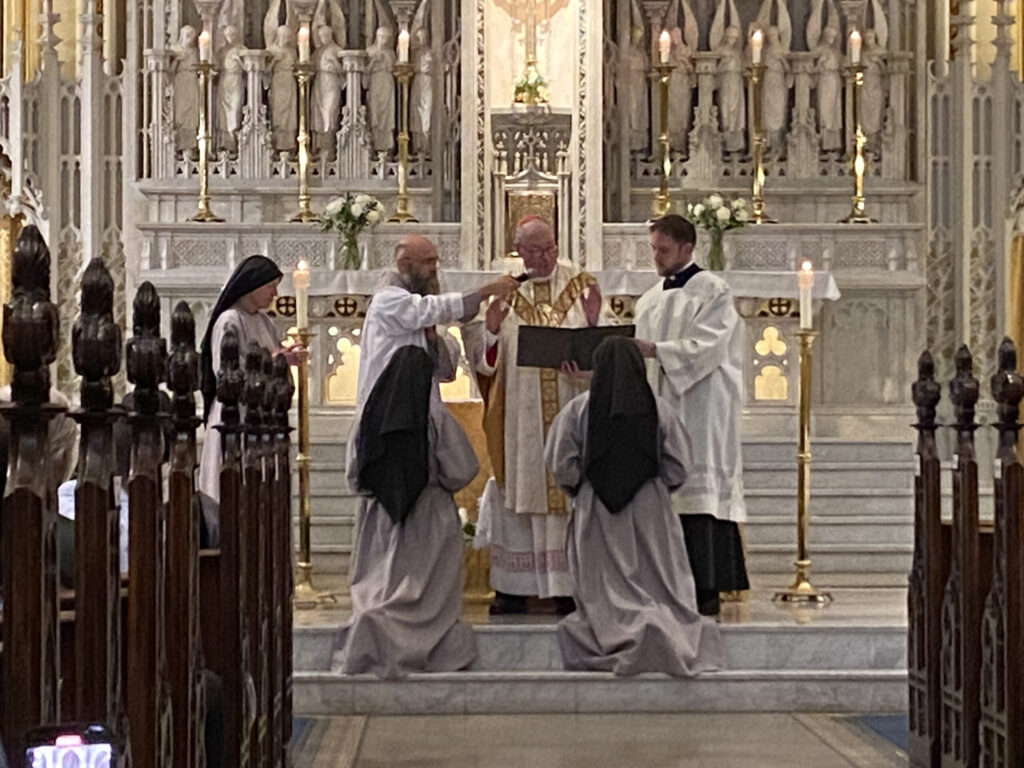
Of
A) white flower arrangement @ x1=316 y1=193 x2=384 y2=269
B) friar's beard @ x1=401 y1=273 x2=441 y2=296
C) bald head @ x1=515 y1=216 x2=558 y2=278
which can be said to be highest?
white flower arrangement @ x1=316 y1=193 x2=384 y2=269

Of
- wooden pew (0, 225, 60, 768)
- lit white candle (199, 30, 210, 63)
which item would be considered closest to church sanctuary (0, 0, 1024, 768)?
wooden pew (0, 225, 60, 768)

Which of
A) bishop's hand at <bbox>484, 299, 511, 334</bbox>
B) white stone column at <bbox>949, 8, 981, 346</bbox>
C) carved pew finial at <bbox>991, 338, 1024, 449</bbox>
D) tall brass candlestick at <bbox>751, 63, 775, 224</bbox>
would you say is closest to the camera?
carved pew finial at <bbox>991, 338, 1024, 449</bbox>

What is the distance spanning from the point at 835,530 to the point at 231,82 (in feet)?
17.1

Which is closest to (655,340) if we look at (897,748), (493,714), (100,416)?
(493,714)

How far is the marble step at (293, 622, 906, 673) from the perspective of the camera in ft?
24.9

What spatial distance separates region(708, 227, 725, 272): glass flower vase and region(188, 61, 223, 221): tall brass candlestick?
3.20m

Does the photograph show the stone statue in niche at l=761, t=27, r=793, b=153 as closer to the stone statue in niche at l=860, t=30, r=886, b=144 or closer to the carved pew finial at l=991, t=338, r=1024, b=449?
the stone statue in niche at l=860, t=30, r=886, b=144

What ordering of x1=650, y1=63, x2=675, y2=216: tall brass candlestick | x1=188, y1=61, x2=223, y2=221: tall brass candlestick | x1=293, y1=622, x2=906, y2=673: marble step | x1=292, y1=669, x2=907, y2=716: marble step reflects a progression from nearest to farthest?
1. x1=292, y1=669, x2=907, y2=716: marble step
2. x1=293, y1=622, x2=906, y2=673: marble step
3. x1=188, y1=61, x2=223, y2=221: tall brass candlestick
4. x1=650, y1=63, x2=675, y2=216: tall brass candlestick

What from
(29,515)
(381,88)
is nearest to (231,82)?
(381,88)

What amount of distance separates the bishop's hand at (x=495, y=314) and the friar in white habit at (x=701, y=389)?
593 millimetres

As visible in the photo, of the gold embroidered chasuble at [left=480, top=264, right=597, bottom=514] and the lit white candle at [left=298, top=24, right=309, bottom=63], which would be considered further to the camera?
the lit white candle at [left=298, top=24, right=309, bottom=63]

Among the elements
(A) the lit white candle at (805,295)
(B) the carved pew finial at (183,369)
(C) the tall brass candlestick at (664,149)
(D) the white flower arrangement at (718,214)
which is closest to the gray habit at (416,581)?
(A) the lit white candle at (805,295)

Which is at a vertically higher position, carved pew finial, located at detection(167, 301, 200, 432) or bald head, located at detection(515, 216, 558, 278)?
bald head, located at detection(515, 216, 558, 278)

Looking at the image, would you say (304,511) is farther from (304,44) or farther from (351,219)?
(304,44)
